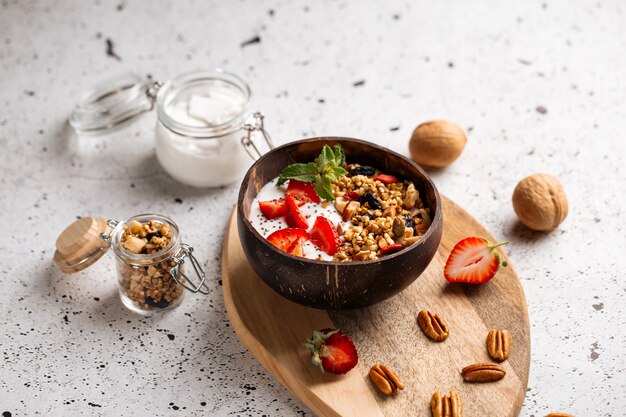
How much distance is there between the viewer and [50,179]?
223 cm

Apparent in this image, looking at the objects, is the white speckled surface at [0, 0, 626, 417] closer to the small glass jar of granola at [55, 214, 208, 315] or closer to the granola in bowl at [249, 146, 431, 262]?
the small glass jar of granola at [55, 214, 208, 315]

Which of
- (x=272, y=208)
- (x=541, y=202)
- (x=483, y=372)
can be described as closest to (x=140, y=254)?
(x=272, y=208)

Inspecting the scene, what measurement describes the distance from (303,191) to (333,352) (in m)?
0.41

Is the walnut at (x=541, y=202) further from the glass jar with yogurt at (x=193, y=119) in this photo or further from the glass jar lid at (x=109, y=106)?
the glass jar lid at (x=109, y=106)

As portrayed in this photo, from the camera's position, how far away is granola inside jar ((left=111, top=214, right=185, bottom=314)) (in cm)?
178

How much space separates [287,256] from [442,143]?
0.73m

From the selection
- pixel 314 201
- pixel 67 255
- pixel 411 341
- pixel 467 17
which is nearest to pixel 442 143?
pixel 314 201

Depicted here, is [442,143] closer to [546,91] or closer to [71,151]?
[546,91]

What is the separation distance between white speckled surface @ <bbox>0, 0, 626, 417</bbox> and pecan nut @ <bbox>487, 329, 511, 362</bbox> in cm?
11

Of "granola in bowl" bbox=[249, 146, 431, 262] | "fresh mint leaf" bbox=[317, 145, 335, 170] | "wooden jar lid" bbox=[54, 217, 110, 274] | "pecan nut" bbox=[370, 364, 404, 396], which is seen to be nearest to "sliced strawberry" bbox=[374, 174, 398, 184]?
"granola in bowl" bbox=[249, 146, 431, 262]

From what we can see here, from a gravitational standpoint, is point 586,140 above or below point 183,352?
above

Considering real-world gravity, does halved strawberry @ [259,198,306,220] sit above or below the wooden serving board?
above

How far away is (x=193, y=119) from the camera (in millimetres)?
2139

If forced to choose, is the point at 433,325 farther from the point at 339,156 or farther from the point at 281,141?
the point at 281,141
